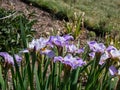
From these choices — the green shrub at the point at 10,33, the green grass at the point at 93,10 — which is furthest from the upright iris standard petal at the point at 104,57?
the green grass at the point at 93,10

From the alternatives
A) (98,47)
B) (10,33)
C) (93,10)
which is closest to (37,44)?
(98,47)

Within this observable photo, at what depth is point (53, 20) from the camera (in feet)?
23.7

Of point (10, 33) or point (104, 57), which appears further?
point (10, 33)

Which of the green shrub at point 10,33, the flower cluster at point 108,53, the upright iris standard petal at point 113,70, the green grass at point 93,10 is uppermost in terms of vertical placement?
the flower cluster at point 108,53

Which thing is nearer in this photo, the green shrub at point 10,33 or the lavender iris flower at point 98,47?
the lavender iris flower at point 98,47

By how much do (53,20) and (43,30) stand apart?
0.86m

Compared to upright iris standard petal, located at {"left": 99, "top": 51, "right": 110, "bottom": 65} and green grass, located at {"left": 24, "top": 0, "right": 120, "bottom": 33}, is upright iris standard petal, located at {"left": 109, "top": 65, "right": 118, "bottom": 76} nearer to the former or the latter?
upright iris standard petal, located at {"left": 99, "top": 51, "right": 110, "bottom": 65}

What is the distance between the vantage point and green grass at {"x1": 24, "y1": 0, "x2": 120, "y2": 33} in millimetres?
7426

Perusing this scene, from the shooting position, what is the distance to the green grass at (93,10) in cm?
743

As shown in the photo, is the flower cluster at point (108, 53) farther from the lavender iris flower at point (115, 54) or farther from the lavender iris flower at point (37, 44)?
the lavender iris flower at point (37, 44)

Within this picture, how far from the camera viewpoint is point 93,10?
943 cm

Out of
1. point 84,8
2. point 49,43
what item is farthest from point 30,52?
point 84,8

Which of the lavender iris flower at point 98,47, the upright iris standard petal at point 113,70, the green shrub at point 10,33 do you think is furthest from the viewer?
the green shrub at point 10,33

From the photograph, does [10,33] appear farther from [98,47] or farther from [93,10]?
[93,10]
